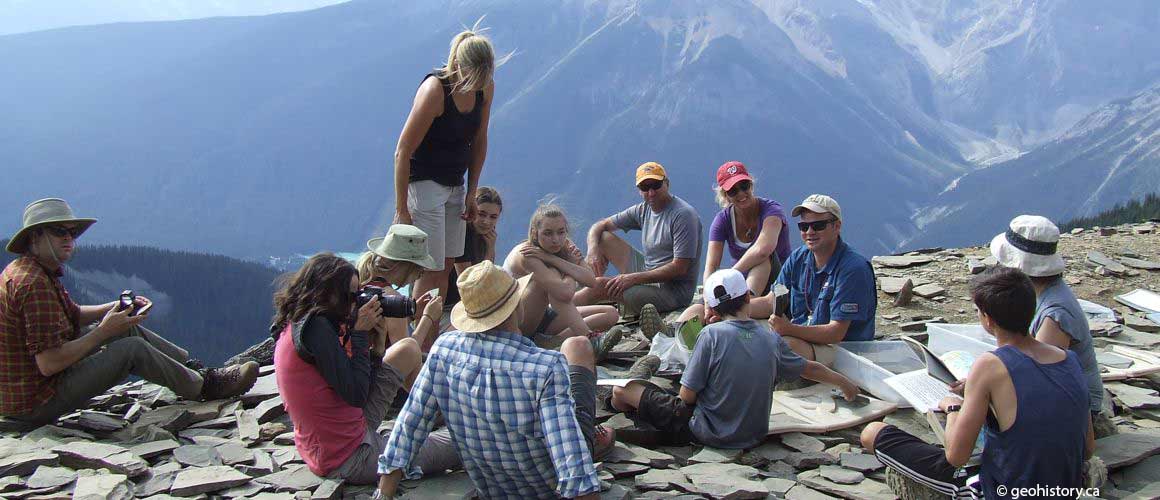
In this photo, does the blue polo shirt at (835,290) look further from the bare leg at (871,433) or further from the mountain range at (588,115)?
the mountain range at (588,115)

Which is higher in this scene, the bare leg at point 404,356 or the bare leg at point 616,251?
the bare leg at point 616,251

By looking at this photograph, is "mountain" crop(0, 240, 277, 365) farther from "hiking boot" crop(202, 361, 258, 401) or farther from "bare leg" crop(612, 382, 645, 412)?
"bare leg" crop(612, 382, 645, 412)

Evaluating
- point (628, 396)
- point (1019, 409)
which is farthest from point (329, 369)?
point (1019, 409)

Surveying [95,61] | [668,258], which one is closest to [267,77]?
[95,61]

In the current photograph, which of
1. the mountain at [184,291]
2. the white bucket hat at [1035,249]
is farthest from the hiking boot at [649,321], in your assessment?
the mountain at [184,291]

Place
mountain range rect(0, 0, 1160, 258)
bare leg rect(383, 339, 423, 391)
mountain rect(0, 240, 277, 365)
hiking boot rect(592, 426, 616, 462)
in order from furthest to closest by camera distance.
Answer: mountain range rect(0, 0, 1160, 258), mountain rect(0, 240, 277, 365), bare leg rect(383, 339, 423, 391), hiking boot rect(592, 426, 616, 462)

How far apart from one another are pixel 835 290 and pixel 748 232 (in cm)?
159

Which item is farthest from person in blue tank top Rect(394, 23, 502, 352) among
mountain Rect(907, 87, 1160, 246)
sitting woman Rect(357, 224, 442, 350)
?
mountain Rect(907, 87, 1160, 246)

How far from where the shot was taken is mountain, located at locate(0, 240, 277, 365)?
2708cm

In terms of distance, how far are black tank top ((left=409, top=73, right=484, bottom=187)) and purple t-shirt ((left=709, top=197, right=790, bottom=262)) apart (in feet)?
6.81

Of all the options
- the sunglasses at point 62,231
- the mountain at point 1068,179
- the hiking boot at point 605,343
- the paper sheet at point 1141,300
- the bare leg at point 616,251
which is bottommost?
the hiking boot at point 605,343

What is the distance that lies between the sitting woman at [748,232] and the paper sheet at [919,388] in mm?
1481

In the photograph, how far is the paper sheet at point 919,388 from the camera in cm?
442

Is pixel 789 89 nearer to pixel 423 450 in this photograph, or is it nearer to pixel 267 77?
pixel 267 77
